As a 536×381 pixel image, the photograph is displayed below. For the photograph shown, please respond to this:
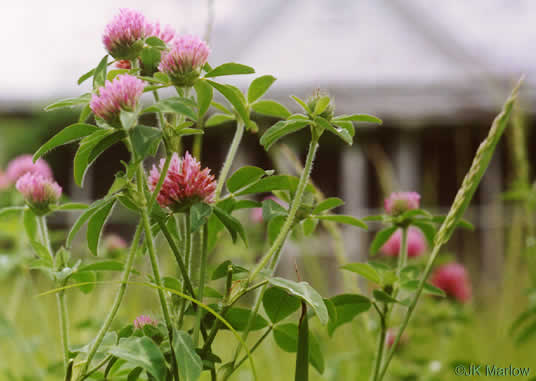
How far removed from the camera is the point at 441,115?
20.0 feet

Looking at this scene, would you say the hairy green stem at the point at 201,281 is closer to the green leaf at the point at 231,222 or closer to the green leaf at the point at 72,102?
the green leaf at the point at 231,222

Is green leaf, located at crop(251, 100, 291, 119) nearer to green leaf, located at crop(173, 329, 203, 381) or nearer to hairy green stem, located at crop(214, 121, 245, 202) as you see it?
hairy green stem, located at crop(214, 121, 245, 202)

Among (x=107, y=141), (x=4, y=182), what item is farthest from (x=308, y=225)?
(x=4, y=182)

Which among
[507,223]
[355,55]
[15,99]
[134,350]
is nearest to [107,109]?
[134,350]

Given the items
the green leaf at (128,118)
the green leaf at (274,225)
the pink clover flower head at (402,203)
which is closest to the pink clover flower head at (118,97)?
the green leaf at (128,118)

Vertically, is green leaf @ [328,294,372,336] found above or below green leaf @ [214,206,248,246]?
below

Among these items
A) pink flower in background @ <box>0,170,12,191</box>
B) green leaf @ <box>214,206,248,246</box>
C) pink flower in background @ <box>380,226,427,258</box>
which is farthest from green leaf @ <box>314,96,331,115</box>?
pink flower in background @ <box>0,170,12,191</box>

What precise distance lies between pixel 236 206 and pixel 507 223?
19.0 feet

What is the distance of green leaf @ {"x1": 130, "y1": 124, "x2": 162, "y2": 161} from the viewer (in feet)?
1.28

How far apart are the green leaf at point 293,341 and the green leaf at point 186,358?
17 centimetres

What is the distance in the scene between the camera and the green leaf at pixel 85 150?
0.45 meters

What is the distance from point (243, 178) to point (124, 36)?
0.51 feet

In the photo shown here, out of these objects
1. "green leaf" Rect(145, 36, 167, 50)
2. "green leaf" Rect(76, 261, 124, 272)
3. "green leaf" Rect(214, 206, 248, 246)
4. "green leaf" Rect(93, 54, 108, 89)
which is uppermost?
"green leaf" Rect(145, 36, 167, 50)

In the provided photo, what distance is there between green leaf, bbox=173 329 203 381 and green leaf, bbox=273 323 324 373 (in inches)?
6.7
